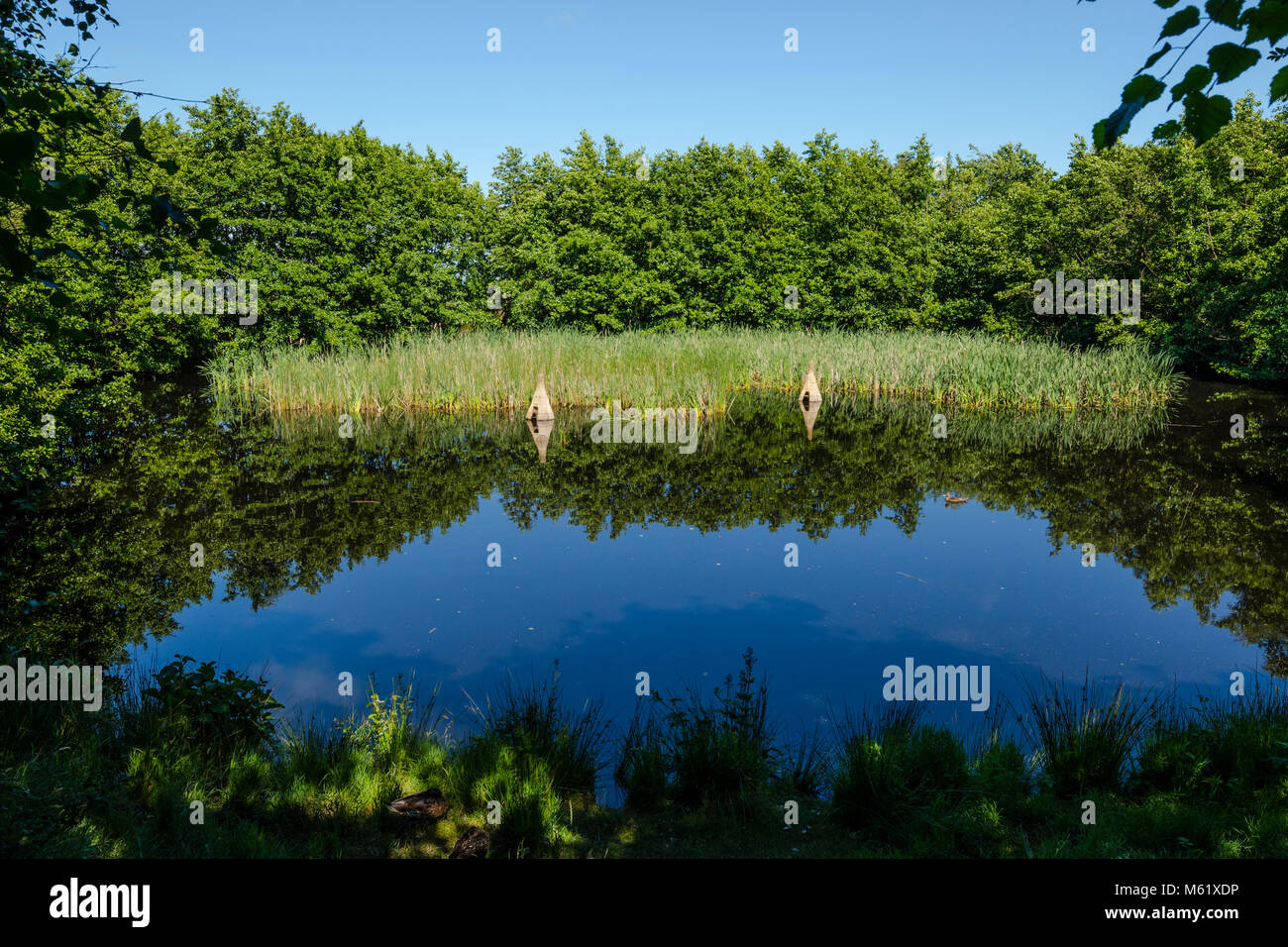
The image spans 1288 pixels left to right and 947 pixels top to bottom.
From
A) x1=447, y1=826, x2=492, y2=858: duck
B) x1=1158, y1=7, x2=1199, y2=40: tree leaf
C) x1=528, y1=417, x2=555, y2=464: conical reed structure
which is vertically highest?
x1=1158, y1=7, x2=1199, y2=40: tree leaf

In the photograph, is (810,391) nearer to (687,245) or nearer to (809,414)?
(809,414)

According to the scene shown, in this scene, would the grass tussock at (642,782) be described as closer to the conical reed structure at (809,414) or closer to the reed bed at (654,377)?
the conical reed structure at (809,414)

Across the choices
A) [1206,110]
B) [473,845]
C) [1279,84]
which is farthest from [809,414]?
[1206,110]

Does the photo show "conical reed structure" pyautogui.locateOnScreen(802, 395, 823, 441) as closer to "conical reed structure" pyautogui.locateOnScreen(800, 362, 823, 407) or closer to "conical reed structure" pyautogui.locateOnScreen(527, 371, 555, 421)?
"conical reed structure" pyautogui.locateOnScreen(800, 362, 823, 407)

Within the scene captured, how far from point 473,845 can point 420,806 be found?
492 millimetres

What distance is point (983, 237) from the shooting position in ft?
97.2

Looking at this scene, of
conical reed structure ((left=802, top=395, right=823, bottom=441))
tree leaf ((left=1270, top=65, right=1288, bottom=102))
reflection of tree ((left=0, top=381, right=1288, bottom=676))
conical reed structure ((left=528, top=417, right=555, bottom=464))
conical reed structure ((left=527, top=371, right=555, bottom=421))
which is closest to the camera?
tree leaf ((left=1270, top=65, right=1288, bottom=102))

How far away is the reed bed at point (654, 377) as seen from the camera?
17844mm

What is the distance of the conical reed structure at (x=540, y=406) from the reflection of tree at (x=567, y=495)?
609mm

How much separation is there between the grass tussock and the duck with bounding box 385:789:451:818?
0.05 metres

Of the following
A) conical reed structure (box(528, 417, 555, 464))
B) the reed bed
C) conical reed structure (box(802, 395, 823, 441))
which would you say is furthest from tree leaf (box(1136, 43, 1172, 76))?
the reed bed

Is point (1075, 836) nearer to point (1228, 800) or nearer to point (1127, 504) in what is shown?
point (1228, 800)

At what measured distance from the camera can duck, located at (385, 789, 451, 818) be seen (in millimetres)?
4059
